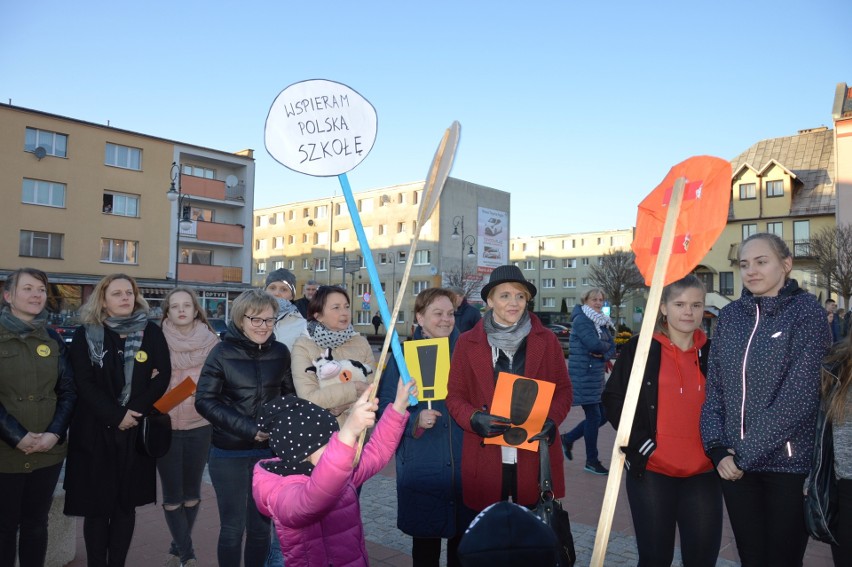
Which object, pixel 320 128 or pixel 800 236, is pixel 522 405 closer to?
pixel 320 128

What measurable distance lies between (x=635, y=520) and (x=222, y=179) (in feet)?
126

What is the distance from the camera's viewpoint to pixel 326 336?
4.11 metres

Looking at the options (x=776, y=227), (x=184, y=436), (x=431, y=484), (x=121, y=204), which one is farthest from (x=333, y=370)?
(x=776, y=227)

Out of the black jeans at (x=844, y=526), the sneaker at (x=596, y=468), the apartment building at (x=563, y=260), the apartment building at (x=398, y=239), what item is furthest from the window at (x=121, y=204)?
the apartment building at (x=563, y=260)

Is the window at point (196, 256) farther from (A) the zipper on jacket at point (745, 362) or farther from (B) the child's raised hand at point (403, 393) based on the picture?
(A) the zipper on jacket at point (745, 362)

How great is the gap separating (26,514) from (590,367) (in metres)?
5.63

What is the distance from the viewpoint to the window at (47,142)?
29.9 m

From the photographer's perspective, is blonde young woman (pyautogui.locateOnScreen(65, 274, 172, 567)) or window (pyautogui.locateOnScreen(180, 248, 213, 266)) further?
window (pyautogui.locateOnScreen(180, 248, 213, 266))

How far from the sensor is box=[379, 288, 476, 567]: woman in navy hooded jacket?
11.6 feet

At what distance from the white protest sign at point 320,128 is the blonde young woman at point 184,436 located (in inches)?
75.8

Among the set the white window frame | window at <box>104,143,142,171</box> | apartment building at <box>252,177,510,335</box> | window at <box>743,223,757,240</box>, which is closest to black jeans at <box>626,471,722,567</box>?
the white window frame

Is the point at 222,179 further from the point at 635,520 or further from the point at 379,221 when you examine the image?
the point at 635,520

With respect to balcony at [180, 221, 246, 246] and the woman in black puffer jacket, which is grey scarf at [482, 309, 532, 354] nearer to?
the woman in black puffer jacket

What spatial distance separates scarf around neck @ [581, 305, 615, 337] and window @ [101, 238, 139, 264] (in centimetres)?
3077
